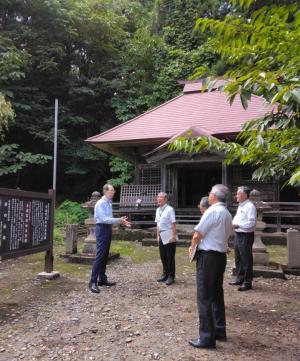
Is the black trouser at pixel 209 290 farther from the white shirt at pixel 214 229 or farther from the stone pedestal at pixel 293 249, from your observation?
the stone pedestal at pixel 293 249

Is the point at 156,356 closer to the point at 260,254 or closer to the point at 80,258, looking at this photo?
the point at 260,254

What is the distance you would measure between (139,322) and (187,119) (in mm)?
11250

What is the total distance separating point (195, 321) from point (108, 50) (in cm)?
1900

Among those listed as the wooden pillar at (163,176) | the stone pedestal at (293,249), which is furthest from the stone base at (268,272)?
the wooden pillar at (163,176)

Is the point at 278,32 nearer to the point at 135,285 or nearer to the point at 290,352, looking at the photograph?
the point at 290,352

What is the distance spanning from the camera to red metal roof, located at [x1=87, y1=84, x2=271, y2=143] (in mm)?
13469

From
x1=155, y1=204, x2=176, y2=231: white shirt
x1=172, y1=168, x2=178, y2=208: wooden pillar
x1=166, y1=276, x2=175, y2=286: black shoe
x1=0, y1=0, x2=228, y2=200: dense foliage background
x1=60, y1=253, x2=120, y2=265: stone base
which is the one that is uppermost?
x1=0, y1=0, x2=228, y2=200: dense foliage background

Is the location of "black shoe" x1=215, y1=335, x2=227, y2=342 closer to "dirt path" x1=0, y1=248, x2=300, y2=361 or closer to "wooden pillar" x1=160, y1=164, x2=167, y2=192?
"dirt path" x1=0, y1=248, x2=300, y2=361

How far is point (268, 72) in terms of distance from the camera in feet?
7.61

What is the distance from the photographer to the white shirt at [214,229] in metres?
3.78

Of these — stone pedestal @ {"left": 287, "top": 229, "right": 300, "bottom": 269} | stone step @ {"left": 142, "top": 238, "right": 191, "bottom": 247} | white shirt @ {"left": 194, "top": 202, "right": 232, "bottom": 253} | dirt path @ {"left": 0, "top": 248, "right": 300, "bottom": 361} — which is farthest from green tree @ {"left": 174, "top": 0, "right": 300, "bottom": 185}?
Result: stone step @ {"left": 142, "top": 238, "right": 191, "bottom": 247}

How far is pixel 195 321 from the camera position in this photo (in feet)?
14.8

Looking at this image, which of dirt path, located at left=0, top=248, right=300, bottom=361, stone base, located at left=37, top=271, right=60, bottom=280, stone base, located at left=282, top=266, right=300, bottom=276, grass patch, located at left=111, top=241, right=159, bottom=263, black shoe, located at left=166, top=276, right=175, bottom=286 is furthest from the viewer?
grass patch, located at left=111, top=241, right=159, bottom=263

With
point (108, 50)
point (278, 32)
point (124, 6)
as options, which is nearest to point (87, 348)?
point (278, 32)
